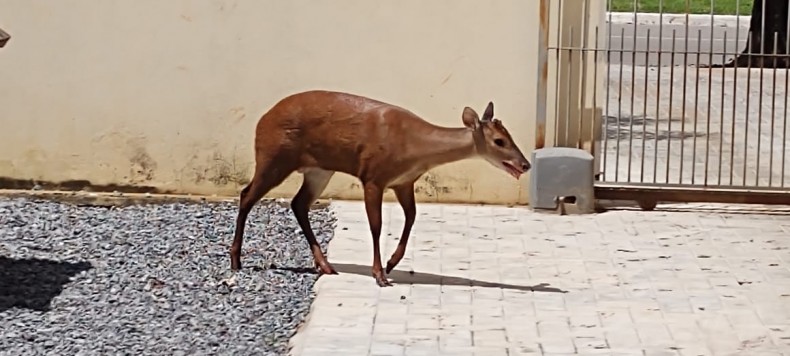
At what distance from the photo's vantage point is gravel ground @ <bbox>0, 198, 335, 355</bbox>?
Answer: 6977mm

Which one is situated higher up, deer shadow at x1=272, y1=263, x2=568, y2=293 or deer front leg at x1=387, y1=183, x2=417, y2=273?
deer front leg at x1=387, y1=183, x2=417, y2=273

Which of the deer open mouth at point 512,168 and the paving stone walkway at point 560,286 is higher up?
the deer open mouth at point 512,168

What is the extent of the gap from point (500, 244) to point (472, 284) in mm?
1226

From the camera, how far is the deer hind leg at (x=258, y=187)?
8.16 metres

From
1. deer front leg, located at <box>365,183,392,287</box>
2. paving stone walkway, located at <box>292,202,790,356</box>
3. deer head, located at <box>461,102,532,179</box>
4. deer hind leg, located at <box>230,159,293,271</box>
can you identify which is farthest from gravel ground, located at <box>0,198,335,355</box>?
deer head, located at <box>461,102,532,179</box>

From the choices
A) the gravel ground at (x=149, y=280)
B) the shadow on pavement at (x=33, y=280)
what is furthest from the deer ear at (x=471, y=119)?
the shadow on pavement at (x=33, y=280)

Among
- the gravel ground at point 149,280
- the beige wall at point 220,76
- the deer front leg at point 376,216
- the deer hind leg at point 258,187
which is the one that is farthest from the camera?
the beige wall at point 220,76

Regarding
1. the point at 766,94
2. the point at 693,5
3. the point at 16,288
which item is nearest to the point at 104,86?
the point at 16,288

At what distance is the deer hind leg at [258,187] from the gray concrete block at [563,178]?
2738 millimetres

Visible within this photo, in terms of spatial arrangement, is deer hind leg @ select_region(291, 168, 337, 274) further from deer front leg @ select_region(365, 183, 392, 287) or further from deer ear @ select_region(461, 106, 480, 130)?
deer ear @ select_region(461, 106, 480, 130)

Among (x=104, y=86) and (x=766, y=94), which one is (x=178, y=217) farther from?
(x=766, y=94)

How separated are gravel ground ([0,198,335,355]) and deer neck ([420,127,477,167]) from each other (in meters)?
1.03

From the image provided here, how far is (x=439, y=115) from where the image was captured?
35.0ft

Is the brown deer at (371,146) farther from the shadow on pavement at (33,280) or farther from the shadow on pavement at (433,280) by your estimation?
the shadow on pavement at (33,280)
